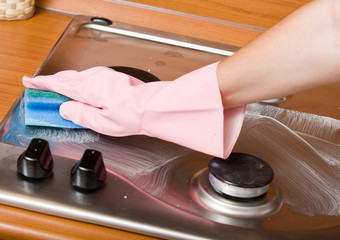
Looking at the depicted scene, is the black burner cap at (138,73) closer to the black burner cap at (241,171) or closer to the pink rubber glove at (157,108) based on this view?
the pink rubber glove at (157,108)

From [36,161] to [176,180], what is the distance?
0.69ft

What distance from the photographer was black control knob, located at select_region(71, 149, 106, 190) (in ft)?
2.44

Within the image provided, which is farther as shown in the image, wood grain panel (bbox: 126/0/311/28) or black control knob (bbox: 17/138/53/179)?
wood grain panel (bbox: 126/0/311/28)

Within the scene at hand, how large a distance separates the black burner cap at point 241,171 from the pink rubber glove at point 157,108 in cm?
2

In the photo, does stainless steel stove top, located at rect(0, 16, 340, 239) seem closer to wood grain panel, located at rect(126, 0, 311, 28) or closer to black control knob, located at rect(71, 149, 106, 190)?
black control knob, located at rect(71, 149, 106, 190)

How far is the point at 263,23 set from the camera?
1.32 metres

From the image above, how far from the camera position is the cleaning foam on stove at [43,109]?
88 cm

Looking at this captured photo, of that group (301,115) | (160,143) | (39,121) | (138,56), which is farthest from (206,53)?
(39,121)

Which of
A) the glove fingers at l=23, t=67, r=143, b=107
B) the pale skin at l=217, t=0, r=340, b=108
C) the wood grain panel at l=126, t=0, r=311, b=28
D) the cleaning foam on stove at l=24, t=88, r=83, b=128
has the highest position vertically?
the pale skin at l=217, t=0, r=340, b=108

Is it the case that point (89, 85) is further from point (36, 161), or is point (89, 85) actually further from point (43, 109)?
point (36, 161)

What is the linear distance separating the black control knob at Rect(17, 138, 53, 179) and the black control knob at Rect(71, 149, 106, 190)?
4cm

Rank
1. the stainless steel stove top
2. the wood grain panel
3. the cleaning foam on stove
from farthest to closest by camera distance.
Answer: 1. the wood grain panel
2. the cleaning foam on stove
3. the stainless steel stove top

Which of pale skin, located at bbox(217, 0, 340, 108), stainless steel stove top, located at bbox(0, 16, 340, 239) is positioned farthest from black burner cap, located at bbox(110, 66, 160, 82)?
pale skin, located at bbox(217, 0, 340, 108)

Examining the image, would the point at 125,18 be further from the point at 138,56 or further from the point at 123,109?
the point at 123,109
